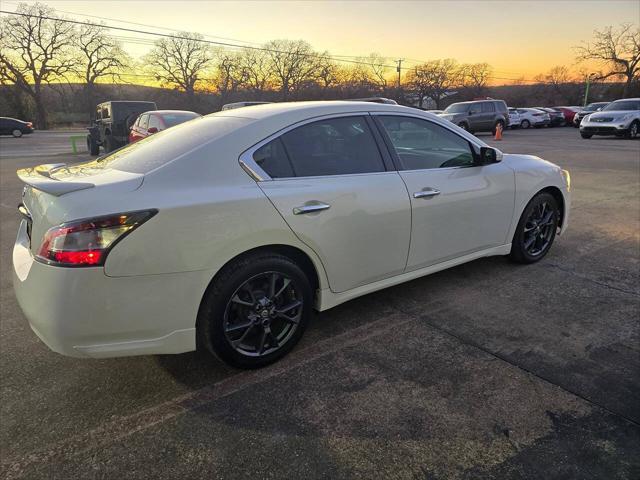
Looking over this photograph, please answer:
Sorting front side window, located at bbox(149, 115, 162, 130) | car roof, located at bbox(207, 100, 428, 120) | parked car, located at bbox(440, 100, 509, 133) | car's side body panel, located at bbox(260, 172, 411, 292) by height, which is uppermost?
parked car, located at bbox(440, 100, 509, 133)

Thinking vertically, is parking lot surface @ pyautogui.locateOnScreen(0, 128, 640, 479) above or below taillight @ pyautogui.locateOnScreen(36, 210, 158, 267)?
below

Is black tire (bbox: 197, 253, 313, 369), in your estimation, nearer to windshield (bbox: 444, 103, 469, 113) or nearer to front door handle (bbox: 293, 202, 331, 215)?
front door handle (bbox: 293, 202, 331, 215)

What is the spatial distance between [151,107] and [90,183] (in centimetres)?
1561

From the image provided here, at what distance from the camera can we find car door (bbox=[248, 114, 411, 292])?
8.88 feet

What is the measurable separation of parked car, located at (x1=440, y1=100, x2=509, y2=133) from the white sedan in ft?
71.4

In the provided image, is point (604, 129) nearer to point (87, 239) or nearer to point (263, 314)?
point (263, 314)

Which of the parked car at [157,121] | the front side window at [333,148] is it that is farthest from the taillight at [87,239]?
the parked car at [157,121]

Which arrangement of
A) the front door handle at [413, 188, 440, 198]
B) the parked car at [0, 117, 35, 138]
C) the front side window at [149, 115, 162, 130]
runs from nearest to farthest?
the front door handle at [413, 188, 440, 198] < the front side window at [149, 115, 162, 130] < the parked car at [0, 117, 35, 138]

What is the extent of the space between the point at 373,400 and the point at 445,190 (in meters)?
1.75

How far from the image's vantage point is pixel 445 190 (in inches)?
136

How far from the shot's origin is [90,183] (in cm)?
235

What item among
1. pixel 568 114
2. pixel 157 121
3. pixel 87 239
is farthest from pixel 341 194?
pixel 568 114

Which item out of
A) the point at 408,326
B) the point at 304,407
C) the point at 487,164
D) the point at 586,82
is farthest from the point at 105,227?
the point at 586,82

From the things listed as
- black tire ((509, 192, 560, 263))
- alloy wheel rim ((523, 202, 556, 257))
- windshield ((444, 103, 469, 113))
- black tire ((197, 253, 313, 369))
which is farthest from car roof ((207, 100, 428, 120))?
windshield ((444, 103, 469, 113))
